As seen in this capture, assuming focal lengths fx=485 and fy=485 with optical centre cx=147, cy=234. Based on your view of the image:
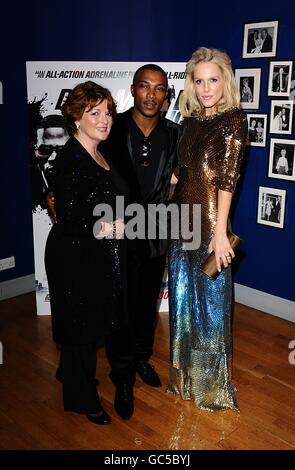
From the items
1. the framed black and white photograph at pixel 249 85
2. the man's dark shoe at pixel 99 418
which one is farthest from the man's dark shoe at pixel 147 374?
the framed black and white photograph at pixel 249 85

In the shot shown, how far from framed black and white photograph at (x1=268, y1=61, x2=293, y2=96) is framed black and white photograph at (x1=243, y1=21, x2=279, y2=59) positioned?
0.10 metres

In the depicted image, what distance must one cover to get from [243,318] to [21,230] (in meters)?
1.92

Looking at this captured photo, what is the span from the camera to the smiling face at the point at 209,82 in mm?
2168

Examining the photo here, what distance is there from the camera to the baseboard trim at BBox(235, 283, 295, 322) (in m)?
3.73

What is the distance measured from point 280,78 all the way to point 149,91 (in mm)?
1470

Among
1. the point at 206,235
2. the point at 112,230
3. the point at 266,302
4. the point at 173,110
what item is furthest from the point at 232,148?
the point at 266,302

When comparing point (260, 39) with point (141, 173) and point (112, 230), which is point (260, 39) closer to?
point (141, 173)

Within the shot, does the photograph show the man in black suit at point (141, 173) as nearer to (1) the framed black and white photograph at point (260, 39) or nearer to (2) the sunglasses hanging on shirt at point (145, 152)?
(2) the sunglasses hanging on shirt at point (145, 152)

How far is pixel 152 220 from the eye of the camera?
2.54 meters

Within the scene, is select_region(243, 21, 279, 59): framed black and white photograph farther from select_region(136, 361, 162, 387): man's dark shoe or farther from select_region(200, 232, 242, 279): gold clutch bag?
select_region(136, 361, 162, 387): man's dark shoe

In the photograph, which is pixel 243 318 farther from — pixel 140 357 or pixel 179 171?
pixel 179 171

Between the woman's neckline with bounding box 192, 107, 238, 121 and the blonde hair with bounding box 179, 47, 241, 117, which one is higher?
the blonde hair with bounding box 179, 47, 241, 117

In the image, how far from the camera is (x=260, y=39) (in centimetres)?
356

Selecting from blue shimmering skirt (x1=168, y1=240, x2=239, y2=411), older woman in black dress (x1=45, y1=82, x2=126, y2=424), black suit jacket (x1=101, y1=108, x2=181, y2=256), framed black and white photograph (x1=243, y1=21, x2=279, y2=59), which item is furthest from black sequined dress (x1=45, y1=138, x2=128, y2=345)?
framed black and white photograph (x1=243, y1=21, x2=279, y2=59)
